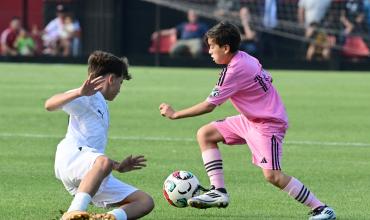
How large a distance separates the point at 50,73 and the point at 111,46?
5.03m

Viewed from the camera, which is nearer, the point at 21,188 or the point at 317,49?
the point at 21,188

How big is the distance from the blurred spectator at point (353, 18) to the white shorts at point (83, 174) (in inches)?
915

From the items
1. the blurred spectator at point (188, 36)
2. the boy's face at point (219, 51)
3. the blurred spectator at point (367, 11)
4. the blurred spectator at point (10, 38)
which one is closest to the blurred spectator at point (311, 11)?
the blurred spectator at point (367, 11)

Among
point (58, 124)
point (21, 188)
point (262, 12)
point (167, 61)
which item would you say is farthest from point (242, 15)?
point (21, 188)

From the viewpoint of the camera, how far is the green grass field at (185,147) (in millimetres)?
9961

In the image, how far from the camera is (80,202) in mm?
8062

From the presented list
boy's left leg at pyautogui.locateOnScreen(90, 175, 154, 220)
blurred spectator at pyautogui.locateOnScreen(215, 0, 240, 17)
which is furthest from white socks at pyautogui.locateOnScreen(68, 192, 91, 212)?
blurred spectator at pyautogui.locateOnScreen(215, 0, 240, 17)

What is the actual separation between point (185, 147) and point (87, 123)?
18.7ft

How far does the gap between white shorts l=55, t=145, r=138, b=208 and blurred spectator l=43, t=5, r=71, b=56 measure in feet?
81.2

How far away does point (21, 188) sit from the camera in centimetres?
1073

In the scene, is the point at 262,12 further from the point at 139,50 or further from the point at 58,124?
the point at 58,124

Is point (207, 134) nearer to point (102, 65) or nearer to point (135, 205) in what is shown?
point (135, 205)

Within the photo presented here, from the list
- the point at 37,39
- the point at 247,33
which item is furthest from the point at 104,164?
the point at 37,39

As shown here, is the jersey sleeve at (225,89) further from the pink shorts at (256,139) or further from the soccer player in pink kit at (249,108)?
the pink shorts at (256,139)
